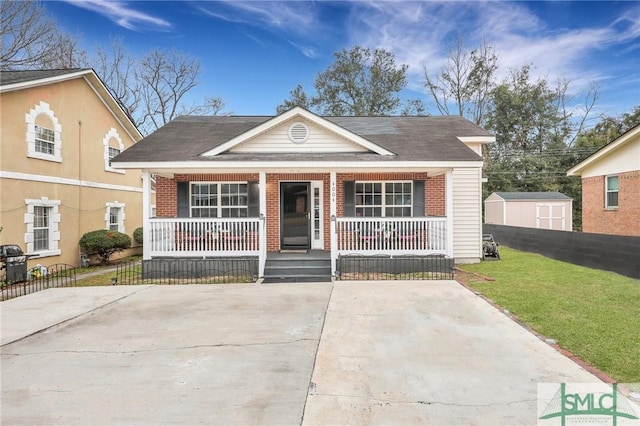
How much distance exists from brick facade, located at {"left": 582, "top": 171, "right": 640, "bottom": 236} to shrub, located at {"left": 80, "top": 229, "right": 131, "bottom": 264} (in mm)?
19149

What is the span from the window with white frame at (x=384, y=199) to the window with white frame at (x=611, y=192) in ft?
30.8

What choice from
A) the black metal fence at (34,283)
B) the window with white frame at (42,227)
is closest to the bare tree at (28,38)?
Result: the window with white frame at (42,227)

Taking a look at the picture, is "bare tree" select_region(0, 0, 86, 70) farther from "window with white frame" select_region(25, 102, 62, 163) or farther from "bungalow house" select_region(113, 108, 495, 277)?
"bungalow house" select_region(113, 108, 495, 277)

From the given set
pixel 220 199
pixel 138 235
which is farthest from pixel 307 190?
pixel 138 235

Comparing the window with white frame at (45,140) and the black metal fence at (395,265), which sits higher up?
the window with white frame at (45,140)

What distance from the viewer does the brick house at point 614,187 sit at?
12.7 m

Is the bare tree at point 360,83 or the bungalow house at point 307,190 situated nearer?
the bungalow house at point 307,190

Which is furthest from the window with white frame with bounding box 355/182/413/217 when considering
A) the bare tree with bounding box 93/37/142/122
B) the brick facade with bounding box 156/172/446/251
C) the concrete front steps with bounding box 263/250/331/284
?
the bare tree with bounding box 93/37/142/122

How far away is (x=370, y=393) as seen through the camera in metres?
3.41

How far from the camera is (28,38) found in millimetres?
19391

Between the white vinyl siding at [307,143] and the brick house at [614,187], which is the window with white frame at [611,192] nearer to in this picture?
the brick house at [614,187]

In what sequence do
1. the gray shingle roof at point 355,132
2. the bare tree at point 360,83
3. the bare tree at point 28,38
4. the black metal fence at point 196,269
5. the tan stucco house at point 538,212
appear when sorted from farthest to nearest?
the bare tree at point 360,83
the tan stucco house at point 538,212
the bare tree at point 28,38
the gray shingle roof at point 355,132
the black metal fence at point 196,269

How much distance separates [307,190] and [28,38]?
19.9m

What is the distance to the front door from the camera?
11.3 meters
